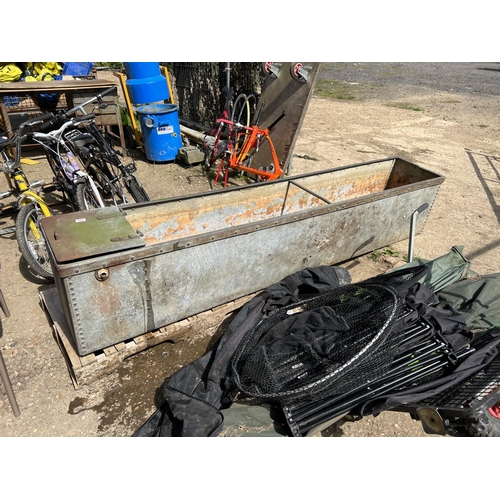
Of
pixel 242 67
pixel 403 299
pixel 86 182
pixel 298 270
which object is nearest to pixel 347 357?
pixel 403 299

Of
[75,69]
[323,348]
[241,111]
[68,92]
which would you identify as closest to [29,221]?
[323,348]

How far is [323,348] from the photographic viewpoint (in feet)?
8.52

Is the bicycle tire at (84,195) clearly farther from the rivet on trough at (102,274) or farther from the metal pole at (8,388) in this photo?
the metal pole at (8,388)

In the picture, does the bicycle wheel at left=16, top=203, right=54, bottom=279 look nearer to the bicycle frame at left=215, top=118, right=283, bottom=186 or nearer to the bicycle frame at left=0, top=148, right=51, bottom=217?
the bicycle frame at left=0, top=148, right=51, bottom=217

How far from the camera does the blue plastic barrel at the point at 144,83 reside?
23.0ft

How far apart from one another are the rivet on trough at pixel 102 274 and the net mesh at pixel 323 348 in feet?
3.71

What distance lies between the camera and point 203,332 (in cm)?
352

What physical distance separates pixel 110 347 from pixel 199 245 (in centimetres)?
113

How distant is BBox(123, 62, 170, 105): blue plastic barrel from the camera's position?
702 centimetres

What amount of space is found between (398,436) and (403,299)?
3.31 feet

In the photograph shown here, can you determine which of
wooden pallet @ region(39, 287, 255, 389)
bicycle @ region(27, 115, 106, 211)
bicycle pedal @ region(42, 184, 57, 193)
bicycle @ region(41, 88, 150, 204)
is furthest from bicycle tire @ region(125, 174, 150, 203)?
wooden pallet @ region(39, 287, 255, 389)

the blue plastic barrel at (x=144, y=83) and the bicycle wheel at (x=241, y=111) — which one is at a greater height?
the blue plastic barrel at (x=144, y=83)

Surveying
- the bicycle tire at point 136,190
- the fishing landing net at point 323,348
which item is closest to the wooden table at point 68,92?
the bicycle tire at point 136,190

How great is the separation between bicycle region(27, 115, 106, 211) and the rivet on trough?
6.07ft
